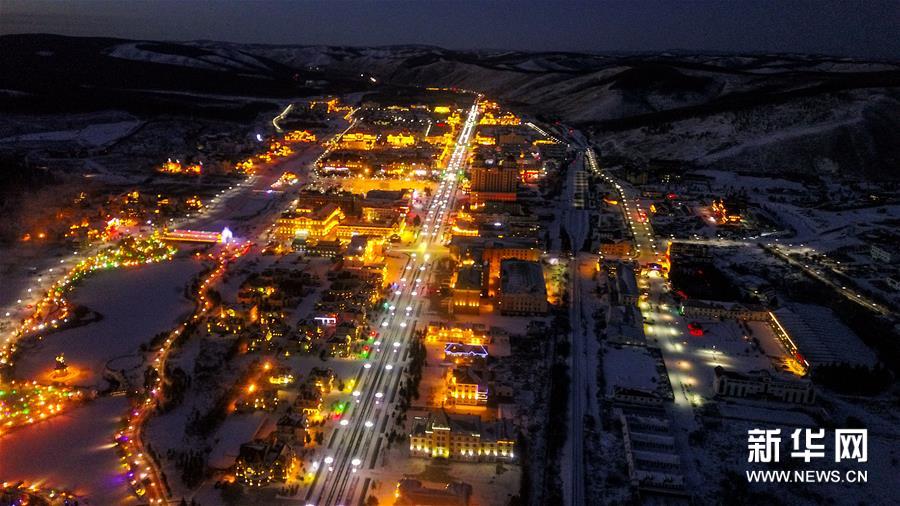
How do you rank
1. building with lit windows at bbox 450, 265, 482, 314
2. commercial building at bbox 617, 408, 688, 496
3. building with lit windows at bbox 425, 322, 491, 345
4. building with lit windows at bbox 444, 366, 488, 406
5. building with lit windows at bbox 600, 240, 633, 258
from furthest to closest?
building with lit windows at bbox 600, 240, 633, 258
building with lit windows at bbox 450, 265, 482, 314
building with lit windows at bbox 425, 322, 491, 345
building with lit windows at bbox 444, 366, 488, 406
commercial building at bbox 617, 408, 688, 496

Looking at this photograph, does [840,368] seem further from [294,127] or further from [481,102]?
[481,102]

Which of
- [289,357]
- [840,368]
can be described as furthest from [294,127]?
[840,368]

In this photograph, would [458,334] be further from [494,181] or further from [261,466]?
[494,181]

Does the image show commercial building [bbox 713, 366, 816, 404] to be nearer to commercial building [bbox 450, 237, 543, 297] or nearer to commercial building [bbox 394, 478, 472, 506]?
commercial building [bbox 394, 478, 472, 506]

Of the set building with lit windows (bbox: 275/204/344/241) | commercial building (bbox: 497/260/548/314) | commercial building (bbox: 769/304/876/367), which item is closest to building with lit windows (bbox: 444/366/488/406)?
commercial building (bbox: 497/260/548/314)

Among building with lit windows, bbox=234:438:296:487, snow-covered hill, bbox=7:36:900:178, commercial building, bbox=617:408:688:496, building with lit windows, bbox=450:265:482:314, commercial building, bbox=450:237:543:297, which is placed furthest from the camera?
snow-covered hill, bbox=7:36:900:178

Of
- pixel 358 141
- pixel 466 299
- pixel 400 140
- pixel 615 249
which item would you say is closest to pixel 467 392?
pixel 466 299

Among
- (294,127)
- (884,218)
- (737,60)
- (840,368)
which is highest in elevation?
(737,60)
